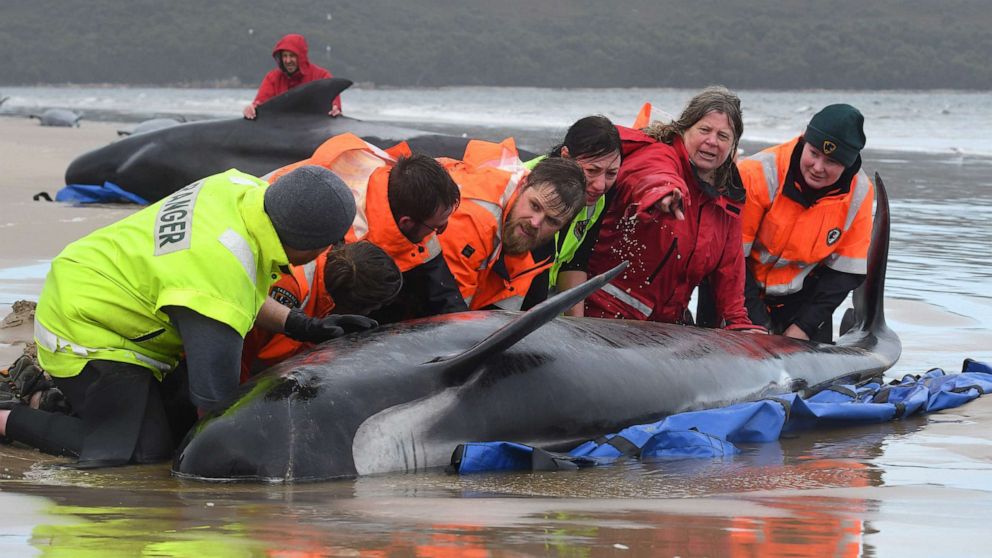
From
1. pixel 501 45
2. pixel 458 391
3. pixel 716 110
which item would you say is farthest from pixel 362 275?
pixel 501 45

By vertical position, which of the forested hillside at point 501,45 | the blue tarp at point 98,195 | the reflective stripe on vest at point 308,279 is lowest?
the reflective stripe on vest at point 308,279

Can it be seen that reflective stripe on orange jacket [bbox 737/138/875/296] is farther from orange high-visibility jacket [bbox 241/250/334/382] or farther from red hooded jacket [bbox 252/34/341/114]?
red hooded jacket [bbox 252/34/341/114]

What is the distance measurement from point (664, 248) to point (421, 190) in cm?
217

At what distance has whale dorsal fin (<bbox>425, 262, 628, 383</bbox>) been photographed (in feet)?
18.6

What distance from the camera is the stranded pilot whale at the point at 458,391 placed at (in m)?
5.25

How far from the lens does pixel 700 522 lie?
4418mm

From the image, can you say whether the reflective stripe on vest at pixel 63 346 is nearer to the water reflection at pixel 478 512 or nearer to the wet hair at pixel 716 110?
the water reflection at pixel 478 512

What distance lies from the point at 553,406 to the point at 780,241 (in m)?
3.04

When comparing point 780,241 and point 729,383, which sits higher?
point 780,241

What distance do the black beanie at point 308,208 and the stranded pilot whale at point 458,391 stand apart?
1.98ft

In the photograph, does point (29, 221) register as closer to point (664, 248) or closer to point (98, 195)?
point (98, 195)

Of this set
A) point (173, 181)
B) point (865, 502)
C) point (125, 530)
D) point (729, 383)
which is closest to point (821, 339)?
point (729, 383)

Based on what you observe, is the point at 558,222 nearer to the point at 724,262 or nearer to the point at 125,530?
the point at 724,262

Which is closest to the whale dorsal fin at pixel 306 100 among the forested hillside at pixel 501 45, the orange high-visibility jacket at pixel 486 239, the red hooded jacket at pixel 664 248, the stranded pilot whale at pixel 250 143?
the stranded pilot whale at pixel 250 143
